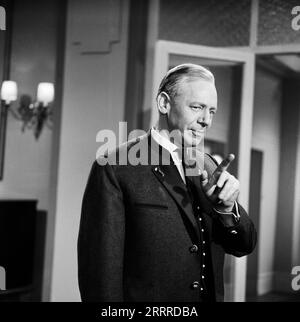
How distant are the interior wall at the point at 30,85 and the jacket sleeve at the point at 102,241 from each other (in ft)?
6.64

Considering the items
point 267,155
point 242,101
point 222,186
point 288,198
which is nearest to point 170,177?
point 222,186

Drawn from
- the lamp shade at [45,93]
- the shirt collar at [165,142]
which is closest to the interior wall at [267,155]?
the lamp shade at [45,93]

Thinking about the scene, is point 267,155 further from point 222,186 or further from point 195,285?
point 222,186

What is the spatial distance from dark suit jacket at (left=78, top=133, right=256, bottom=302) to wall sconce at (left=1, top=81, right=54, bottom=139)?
6.52ft

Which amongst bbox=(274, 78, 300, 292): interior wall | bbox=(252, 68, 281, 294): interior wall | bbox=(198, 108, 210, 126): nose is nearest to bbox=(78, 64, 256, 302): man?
bbox=(198, 108, 210, 126): nose

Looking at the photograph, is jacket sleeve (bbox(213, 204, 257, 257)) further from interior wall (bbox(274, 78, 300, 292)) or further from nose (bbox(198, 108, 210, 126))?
interior wall (bbox(274, 78, 300, 292))

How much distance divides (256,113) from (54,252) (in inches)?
111

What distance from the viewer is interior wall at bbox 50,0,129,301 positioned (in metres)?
2.86

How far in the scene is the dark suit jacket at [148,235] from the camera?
1.22 meters

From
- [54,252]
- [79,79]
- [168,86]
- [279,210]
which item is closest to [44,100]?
[79,79]

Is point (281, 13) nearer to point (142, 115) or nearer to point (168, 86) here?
point (142, 115)

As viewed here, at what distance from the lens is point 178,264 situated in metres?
1.26

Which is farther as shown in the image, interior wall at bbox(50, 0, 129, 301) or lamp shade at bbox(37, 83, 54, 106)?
lamp shade at bbox(37, 83, 54, 106)

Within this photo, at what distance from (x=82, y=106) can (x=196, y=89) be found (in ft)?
5.70
